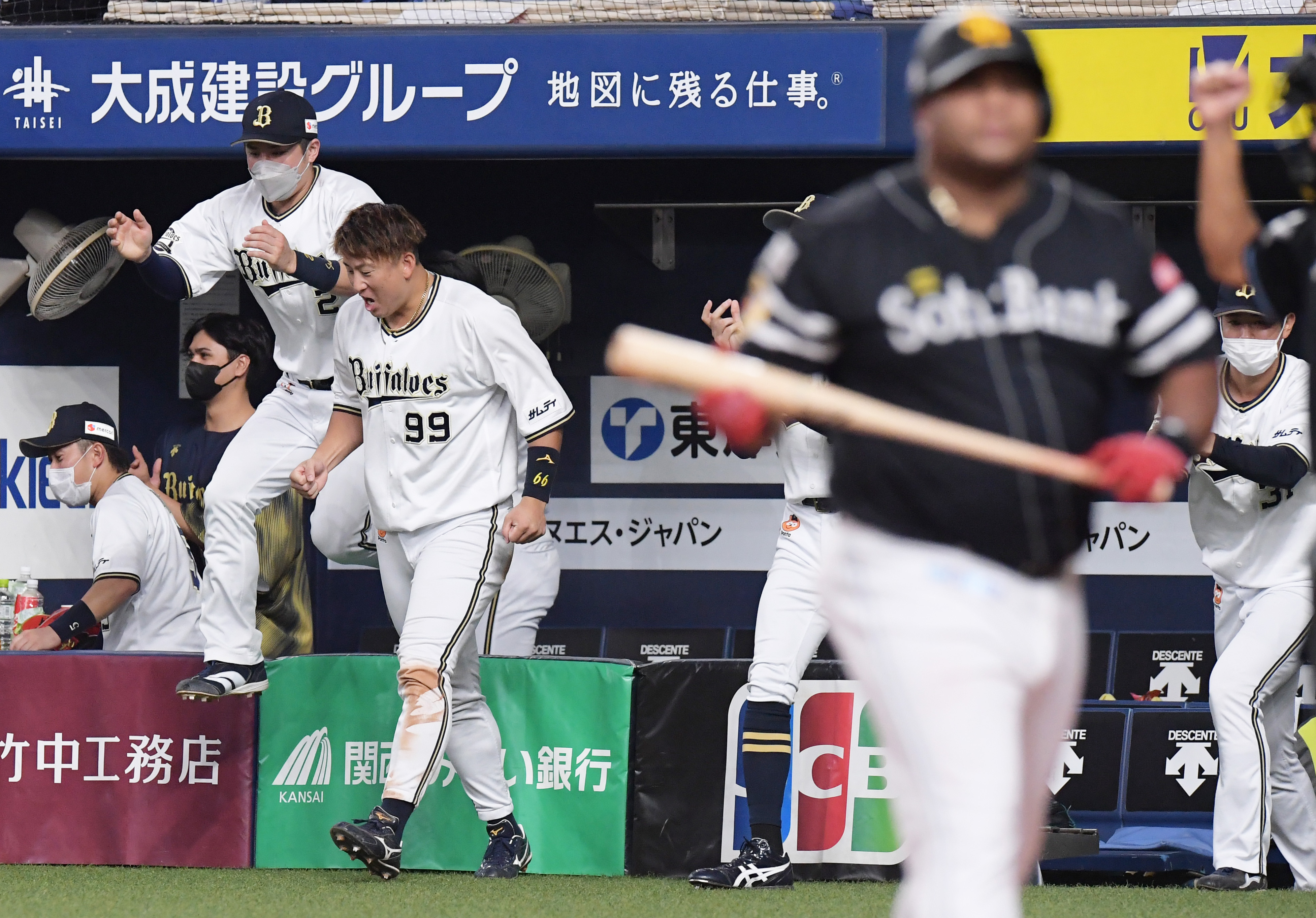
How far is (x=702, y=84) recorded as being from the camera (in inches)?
251

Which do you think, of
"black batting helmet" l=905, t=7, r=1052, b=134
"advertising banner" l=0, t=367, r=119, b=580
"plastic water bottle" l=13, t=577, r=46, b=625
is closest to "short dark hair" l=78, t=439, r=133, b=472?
"plastic water bottle" l=13, t=577, r=46, b=625

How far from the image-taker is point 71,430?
6.57 meters

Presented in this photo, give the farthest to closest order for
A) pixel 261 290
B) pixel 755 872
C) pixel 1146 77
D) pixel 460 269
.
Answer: pixel 460 269 < pixel 1146 77 < pixel 261 290 < pixel 755 872

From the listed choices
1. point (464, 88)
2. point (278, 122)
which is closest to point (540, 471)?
point (278, 122)

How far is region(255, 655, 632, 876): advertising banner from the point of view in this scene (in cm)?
550

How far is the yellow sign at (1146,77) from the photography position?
20.1 feet

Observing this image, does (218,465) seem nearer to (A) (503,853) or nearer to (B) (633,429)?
(A) (503,853)

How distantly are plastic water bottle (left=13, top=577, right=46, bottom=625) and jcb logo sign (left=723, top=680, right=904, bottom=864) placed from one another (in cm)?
305

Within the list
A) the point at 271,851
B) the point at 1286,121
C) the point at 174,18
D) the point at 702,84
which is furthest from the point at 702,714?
the point at 174,18

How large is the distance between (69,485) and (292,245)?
1.51 metres

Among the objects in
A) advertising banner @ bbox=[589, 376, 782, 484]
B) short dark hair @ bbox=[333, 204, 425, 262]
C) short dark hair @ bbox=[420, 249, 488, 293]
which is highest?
short dark hair @ bbox=[420, 249, 488, 293]

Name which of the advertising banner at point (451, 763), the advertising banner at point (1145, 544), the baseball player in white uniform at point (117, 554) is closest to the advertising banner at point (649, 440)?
the advertising banner at point (1145, 544)

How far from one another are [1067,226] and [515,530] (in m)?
2.79

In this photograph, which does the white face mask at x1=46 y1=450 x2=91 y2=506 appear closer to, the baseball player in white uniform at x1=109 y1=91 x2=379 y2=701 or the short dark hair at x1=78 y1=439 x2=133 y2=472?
the short dark hair at x1=78 y1=439 x2=133 y2=472
